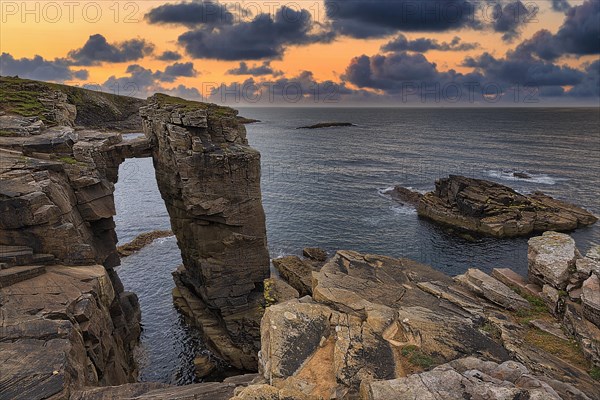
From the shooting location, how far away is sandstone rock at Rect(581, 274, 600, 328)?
56.5 ft

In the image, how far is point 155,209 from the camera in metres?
80.0

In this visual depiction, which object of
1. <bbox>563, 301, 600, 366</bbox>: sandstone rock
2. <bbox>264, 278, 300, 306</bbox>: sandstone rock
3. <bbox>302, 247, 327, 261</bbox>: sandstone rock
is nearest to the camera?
<bbox>563, 301, 600, 366</bbox>: sandstone rock

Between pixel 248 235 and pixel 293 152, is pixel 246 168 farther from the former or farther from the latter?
pixel 293 152

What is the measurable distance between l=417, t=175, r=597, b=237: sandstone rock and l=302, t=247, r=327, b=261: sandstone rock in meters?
25.9

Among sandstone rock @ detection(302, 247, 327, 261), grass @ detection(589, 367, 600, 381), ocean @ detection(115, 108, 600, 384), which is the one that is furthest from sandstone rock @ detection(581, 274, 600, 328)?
sandstone rock @ detection(302, 247, 327, 261)

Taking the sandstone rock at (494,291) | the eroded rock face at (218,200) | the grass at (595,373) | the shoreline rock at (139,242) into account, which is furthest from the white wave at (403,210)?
the grass at (595,373)

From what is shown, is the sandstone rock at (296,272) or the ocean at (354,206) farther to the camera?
the sandstone rock at (296,272)

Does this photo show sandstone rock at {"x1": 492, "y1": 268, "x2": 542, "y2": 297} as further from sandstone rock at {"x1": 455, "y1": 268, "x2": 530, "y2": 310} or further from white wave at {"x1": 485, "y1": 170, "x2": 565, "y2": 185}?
white wave at {"x1": 485, "y1": 170, "x2": 565, "y2": 185}

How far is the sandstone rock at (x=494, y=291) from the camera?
68.4 feet

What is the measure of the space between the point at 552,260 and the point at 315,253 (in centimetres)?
3748

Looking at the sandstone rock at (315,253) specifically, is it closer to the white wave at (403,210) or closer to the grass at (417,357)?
the white wave at (403,210)

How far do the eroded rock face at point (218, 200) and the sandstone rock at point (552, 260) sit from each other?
77.8 ft

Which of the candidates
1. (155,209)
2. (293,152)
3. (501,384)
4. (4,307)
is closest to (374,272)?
(501,384)

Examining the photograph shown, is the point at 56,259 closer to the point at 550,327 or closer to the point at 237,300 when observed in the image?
the point at 237,300
